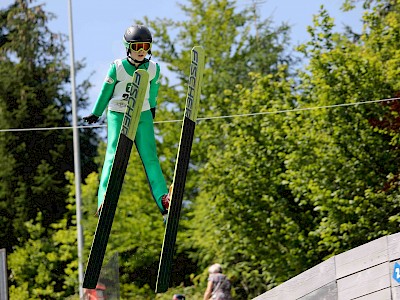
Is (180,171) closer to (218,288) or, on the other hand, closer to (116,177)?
(116,177)

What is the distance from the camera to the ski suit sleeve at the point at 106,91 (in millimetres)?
8688

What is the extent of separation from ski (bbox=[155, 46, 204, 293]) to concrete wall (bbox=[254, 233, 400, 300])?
1562 millimetres

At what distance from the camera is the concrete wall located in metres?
9.04

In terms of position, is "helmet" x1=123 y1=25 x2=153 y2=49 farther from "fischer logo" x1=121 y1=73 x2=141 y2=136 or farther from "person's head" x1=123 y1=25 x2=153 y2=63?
"fischer logo" x1=121 y1=73 x2=141 y2=136

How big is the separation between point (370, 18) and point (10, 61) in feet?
55.6

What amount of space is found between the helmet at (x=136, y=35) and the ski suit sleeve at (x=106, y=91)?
24cm

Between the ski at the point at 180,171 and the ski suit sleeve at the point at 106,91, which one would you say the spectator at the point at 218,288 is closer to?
the ski at the point at 180,171

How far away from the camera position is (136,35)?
8578 mm

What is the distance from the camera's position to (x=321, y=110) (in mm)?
20422

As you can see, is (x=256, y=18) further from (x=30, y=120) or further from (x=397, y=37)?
(x=397, y=37)

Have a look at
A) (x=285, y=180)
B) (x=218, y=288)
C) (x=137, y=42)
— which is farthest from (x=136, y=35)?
(x=285, y=180)

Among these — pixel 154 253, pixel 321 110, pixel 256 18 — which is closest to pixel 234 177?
pixel 321 110

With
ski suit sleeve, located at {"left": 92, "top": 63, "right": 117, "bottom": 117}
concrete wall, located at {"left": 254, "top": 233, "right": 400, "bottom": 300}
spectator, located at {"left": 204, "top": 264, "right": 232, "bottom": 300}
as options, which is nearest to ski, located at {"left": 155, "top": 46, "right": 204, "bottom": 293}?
ski suit sleeve, located at {"left": 92, "top": 63, "right": 117, "bottom": 117}

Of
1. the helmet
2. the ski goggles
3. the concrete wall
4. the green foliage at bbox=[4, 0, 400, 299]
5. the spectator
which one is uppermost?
the green foliage at bbox=[4, 0, 400, 299]
